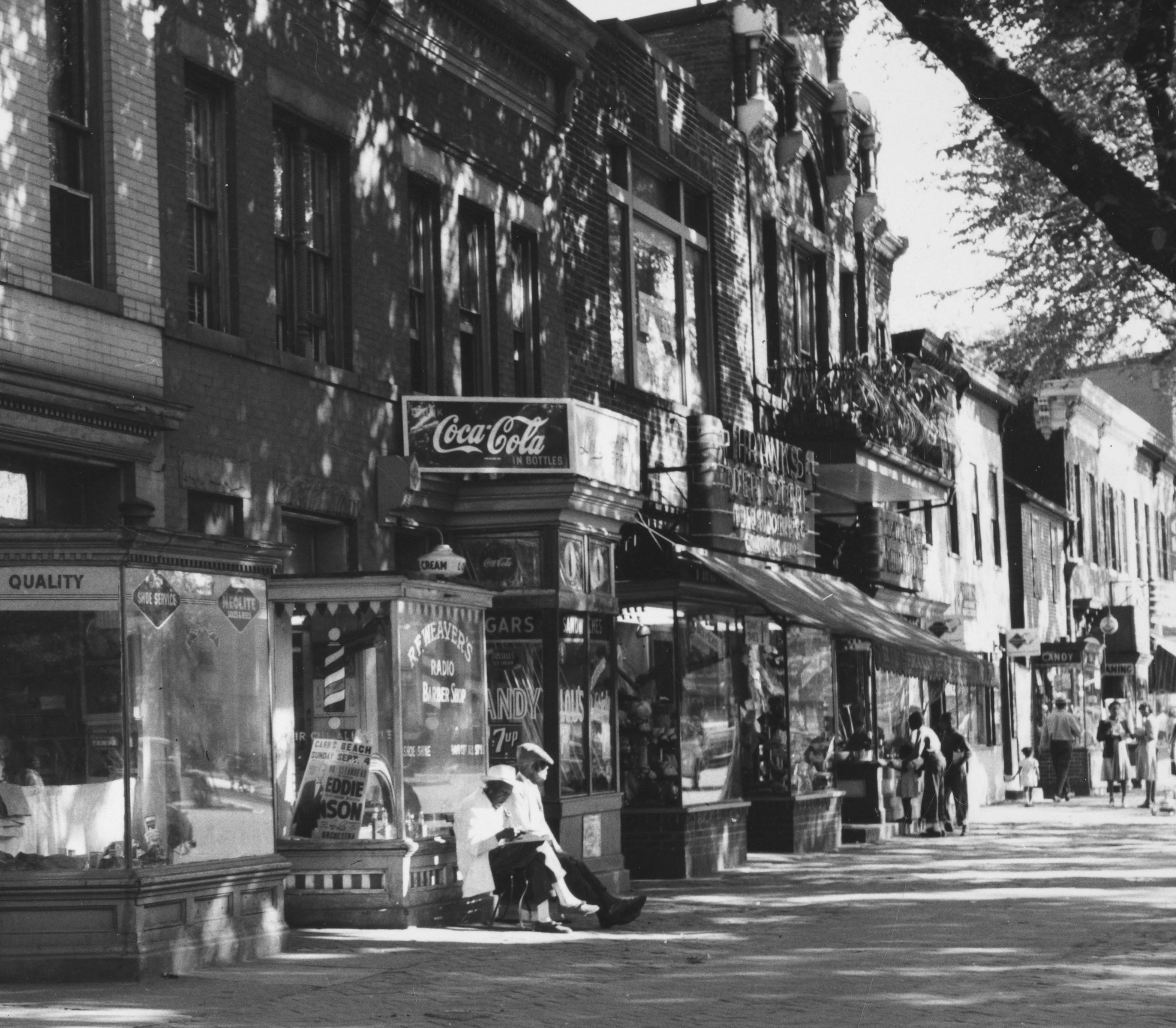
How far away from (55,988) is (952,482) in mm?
20690

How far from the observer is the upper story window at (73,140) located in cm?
1389

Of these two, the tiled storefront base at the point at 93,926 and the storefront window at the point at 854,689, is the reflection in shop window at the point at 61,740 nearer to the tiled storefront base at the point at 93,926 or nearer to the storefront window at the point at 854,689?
the tiled storefront base at the point at 93,926

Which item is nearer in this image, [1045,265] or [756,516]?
[756,516]

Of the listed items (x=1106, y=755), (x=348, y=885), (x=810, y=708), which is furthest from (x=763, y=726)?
(x=1106, y=755)

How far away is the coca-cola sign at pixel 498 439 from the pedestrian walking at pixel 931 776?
37.9 feet

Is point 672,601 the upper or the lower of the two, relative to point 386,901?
upper

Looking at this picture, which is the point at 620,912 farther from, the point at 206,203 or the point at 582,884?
the point at 206,203

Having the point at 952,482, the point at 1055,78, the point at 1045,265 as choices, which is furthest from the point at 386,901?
the point at 952,482

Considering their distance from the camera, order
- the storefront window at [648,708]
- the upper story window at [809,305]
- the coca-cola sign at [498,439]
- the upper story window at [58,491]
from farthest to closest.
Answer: the upper story window at [809,305]
the storefront window at [648,708]
the coca-cola sign at [498,439]
the upper story window at [58,491]

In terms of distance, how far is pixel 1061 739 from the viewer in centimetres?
3634

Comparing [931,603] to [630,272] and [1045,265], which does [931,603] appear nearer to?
[1045,265]

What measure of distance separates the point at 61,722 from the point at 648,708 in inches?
386

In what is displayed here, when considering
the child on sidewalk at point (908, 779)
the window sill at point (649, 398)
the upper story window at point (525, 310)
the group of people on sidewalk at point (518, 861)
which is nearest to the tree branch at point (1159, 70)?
the group of people on sidewalk at point (518, 861)

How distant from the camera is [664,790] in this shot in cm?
2116
